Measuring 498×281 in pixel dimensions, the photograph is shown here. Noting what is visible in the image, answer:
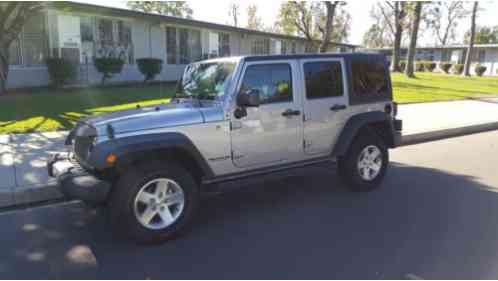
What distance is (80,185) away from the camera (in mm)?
3631

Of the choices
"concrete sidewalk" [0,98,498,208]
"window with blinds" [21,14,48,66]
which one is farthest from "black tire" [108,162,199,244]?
"window with blinds" [21,14,48,66]

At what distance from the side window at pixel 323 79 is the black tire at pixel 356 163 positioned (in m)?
0.76

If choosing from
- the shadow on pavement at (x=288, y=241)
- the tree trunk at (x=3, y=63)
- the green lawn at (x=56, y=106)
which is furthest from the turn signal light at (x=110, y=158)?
the tree trunk at (x=3, y=63)

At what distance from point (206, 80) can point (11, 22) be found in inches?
510

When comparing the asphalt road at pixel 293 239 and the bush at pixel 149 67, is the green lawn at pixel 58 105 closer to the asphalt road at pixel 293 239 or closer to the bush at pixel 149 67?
the bush at pixel 149 67

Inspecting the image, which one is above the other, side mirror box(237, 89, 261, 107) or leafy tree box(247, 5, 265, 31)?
leafy tree box(247, 5, 265, 31)

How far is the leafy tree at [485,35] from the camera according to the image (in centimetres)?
7438

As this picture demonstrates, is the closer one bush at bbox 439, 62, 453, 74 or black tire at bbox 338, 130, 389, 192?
black tire at bbox 338, 130, 389, 192

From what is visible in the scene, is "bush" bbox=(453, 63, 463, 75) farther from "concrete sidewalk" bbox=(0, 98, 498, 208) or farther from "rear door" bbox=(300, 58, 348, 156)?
"rear door" bbox=(300, 58, 348, 156)

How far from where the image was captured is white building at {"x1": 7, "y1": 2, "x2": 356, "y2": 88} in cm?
1653

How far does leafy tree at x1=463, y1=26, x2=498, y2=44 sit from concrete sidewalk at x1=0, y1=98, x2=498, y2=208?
7009 cm

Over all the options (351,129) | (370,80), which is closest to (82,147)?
(351,129)

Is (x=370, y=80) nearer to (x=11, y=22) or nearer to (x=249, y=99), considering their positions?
(x=249, y=99)

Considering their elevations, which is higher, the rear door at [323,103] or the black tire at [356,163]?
the rear door at [323,103]
